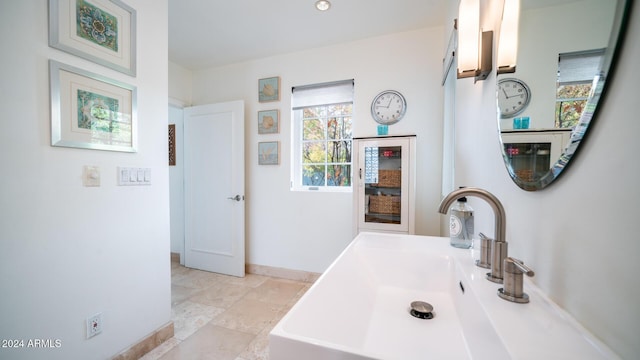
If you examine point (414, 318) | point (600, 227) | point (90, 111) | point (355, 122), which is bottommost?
point (414, 318)

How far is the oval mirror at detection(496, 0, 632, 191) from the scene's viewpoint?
1.35 ft

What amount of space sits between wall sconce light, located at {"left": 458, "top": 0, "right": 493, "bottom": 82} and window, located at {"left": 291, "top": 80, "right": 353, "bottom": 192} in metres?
1.46

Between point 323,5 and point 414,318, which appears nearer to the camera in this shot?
point 414,318

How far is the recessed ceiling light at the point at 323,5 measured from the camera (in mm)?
1914

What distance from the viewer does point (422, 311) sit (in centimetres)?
73

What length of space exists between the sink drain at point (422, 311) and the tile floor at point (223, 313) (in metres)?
1.28

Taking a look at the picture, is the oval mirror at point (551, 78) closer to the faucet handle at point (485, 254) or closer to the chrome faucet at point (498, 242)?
the chrome faucet at point (498, 242)

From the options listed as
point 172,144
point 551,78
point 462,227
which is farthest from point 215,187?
point 551,78

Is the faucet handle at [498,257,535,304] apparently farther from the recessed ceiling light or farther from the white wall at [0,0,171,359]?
the recessed ceiling light

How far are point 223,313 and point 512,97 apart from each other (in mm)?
2368

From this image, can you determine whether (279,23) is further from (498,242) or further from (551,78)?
(498,242)

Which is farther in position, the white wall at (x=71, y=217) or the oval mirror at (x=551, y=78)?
the white wall at (x=71, y=217)

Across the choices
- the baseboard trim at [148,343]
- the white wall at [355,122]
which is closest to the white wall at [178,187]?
the white wall at [355,122]

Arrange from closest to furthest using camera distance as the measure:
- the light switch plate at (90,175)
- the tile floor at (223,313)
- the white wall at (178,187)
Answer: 1. the light switch plate at (90,175)
2. the tile floor at (223,313)
3. the white wall at (178,187)
